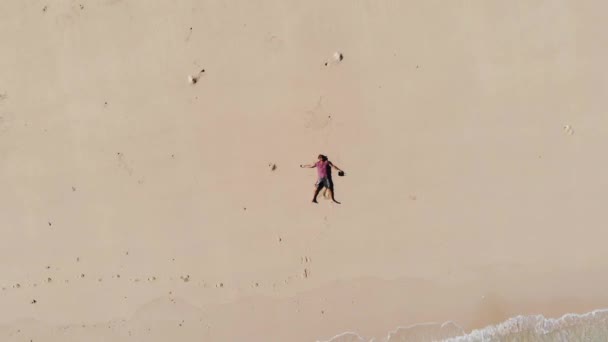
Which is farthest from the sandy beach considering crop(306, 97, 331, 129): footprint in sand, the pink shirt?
the pink shirt

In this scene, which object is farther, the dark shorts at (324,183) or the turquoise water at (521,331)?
the turquoise water at (521,331)

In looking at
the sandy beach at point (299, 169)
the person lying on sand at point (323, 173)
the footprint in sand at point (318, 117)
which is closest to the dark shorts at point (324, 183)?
the person lying on sand at point (323, 173)

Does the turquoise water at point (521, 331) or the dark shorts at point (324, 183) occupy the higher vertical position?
the dark shorts at point (324, 183)

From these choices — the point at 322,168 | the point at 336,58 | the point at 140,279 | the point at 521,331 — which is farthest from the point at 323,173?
the point at 521,331

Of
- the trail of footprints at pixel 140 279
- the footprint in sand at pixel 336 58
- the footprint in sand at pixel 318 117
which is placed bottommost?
the trail of footprints at pixel 140 279

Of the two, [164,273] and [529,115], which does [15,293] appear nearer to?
[164,273]

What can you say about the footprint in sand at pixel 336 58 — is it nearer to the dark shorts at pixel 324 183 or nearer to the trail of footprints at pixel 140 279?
the dark shorts at pixel 324 183

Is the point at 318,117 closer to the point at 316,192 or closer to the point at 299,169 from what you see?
the point at 299,169
